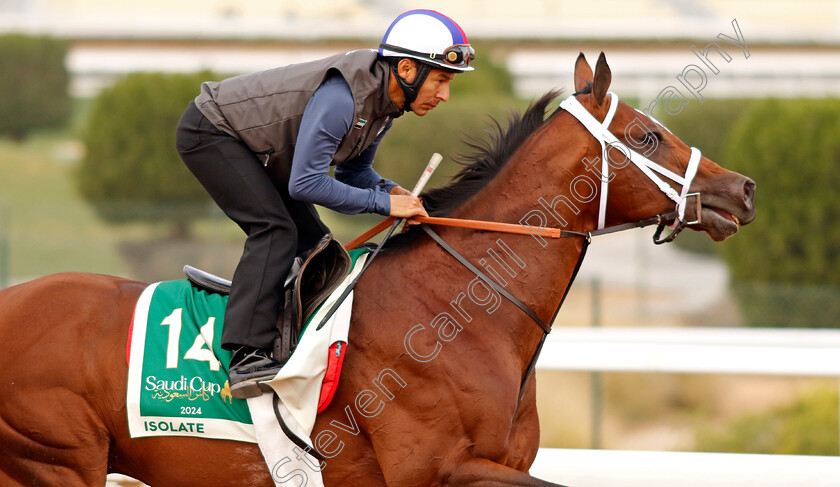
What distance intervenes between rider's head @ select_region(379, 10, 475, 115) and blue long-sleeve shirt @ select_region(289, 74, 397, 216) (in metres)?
0.22

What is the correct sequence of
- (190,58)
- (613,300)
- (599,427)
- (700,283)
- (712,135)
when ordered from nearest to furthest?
(599,427) → (700,283) → (613,300) → (712,135) → (190,58)

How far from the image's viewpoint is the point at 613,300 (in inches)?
545

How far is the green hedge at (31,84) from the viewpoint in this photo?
80.3 feet

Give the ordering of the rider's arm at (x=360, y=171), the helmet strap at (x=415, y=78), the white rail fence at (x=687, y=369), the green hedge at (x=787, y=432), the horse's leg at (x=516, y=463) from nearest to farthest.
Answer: the horse's leg at (x=516, y=463)
the helmet strap at (x=415, y=78)
the rider's arm at (x=360, y=171)
the white rail fence at (x=687, y=369)
the green hedge at (x=787, y=432)

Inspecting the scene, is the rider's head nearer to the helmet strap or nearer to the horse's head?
the helmet strap

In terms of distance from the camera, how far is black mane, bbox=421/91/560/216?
3.57 metres

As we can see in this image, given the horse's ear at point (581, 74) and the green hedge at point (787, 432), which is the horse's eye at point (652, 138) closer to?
the horse's ear at point (581, 74)

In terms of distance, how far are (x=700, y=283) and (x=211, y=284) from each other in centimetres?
945

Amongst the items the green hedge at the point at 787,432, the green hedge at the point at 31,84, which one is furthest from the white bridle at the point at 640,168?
the green hedge at the point at 31,84

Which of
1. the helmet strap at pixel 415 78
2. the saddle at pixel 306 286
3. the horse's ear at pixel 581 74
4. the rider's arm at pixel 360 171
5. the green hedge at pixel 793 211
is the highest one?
the green hedge at pixel 793 211

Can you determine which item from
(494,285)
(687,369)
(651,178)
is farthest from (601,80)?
(687,369)

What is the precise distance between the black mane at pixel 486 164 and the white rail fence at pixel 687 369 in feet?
6.06

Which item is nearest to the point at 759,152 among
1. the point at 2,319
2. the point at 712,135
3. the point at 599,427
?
the point at 712,135

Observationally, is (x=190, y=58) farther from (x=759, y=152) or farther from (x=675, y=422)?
(x=675, y=422)
